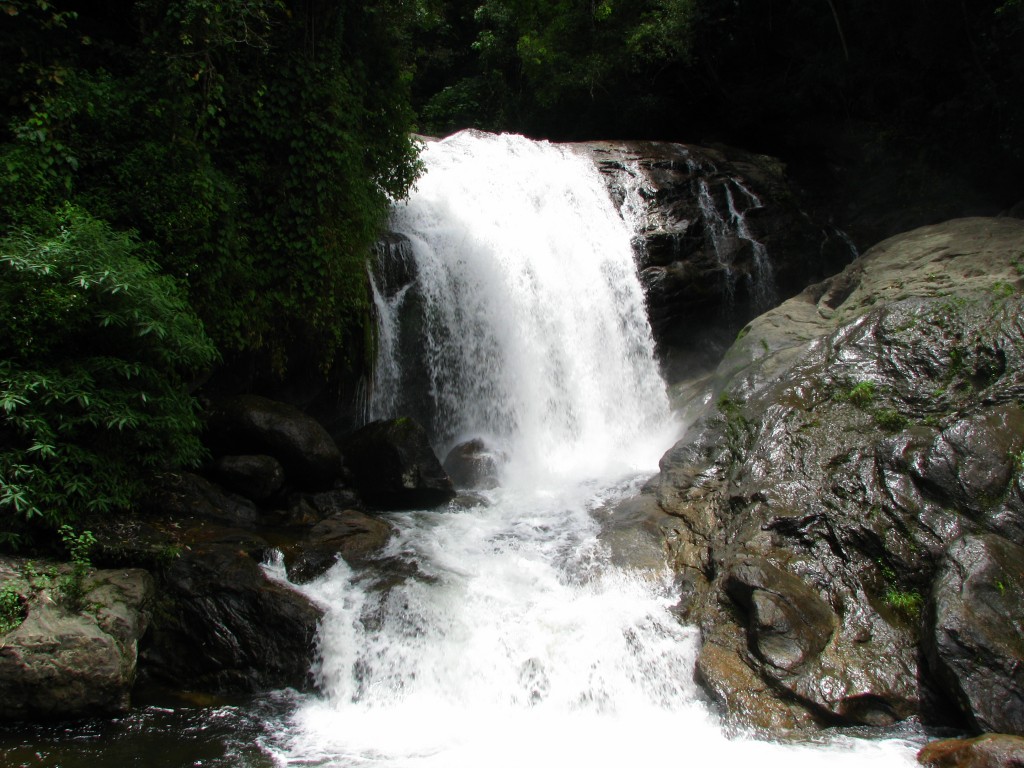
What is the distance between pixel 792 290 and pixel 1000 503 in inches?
345

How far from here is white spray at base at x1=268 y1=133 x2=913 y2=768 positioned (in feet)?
17.2

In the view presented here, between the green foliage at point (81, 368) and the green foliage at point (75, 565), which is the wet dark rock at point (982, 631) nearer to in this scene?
the green foliage at point (75, 565)

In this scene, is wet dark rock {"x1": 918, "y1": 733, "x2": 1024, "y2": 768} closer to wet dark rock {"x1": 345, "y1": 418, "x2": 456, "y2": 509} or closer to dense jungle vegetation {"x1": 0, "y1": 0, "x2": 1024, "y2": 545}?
wet dark rock {"x1": 345, "y1": 418, "x2": 456, "y2": 509}

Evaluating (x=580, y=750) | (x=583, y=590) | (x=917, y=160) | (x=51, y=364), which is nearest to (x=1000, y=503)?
(x=583, y=590)

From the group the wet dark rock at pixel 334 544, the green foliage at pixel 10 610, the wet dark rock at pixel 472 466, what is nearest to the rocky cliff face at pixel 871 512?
the wet dark rock at pixel 472 466

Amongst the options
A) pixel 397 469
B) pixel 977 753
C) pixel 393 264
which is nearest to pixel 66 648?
pixel 397 469

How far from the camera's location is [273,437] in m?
8.32

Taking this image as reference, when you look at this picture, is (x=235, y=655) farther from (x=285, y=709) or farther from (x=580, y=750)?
(x=580, y=750)

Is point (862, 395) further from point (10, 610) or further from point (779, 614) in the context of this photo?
point (10, 610)

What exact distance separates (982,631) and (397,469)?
6.09m

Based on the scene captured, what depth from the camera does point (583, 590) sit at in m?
6.84

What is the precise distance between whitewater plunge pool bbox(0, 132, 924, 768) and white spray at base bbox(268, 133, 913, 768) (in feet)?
0.07

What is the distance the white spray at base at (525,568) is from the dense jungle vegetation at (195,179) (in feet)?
6.95

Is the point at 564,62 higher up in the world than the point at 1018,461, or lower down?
higher up
